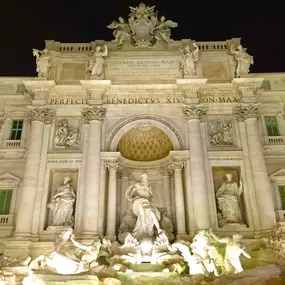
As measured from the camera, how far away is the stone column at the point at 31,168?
64.4 ft

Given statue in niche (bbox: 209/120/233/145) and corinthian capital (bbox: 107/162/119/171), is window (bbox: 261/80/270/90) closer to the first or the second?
statue in niche (bbox: 209/120/233/145)

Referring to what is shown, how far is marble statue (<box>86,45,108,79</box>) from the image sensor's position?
78.5 ft

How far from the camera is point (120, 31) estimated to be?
2602cm

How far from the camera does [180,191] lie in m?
21.0

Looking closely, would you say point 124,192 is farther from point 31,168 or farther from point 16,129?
point 16,129

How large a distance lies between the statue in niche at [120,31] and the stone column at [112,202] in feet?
29.7

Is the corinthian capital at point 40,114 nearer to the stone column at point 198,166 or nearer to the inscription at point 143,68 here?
the inscription at point 143,68

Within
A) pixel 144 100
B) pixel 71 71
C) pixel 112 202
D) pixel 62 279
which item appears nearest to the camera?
pixel 62 279

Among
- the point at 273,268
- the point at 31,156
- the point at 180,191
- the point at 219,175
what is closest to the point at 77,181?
the point at 31,156

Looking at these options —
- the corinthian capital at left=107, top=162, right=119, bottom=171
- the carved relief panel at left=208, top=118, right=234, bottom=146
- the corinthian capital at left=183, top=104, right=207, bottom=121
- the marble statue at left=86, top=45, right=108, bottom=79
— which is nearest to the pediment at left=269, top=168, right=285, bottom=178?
the carved relief panel at left=208, top=118, right=234, bottom=146

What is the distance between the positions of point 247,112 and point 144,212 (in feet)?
28.8

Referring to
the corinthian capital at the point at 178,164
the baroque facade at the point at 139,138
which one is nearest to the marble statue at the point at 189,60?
the baroque facade at the point at 139,138

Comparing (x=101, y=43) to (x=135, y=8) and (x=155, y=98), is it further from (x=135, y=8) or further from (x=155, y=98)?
(x=155, y=98)

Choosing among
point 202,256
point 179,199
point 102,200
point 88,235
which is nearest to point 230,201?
point 179,199
